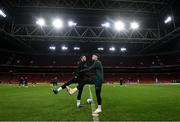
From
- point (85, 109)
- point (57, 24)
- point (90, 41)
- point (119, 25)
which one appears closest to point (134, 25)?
point (119, 25)

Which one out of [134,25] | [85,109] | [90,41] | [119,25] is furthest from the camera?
[90,41]

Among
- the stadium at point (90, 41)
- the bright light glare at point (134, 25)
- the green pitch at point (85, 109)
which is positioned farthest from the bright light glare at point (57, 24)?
the green pitch at point (85, 109)

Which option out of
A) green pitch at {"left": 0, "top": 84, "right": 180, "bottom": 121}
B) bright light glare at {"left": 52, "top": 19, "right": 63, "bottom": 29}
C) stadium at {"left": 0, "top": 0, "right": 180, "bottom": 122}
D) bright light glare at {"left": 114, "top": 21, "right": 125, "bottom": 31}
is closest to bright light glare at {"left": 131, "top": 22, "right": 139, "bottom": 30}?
stadium at {"left": 0, "top": 0, "right": 180, "bottom": 122}

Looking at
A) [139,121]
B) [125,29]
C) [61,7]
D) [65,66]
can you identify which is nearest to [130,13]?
[125,29]

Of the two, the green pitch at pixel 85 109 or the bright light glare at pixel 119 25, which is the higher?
the bright light glare at pixel 119 25

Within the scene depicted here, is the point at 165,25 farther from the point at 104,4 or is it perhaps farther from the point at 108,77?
the point at 108,77

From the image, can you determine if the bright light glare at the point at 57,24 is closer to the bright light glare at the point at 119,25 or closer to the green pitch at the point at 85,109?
the bright light glare at the point at 119,25

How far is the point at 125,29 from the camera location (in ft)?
99.1

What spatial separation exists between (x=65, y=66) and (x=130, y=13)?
25.6 meters

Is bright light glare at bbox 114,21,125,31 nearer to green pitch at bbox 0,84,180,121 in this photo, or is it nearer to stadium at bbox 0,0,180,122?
stadium at bbox 0,0,180,122

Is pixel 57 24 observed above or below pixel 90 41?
above

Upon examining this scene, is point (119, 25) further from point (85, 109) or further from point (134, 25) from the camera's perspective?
point (85, 109)

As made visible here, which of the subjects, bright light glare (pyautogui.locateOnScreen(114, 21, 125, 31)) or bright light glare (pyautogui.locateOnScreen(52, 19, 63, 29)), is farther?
bright light glare (pyautogui.locateOnScreen(114, 21, 125, 31))

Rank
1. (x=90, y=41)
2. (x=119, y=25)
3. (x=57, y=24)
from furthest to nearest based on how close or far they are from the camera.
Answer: (x=90, y=41)
(x=119, y=25)
(x=57, y=24)
